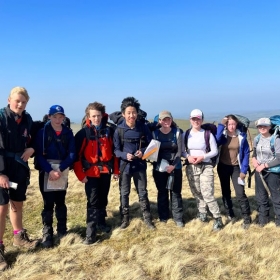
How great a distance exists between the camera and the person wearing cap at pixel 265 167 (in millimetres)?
7133

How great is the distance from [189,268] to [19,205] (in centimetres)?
384

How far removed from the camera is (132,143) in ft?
23.3

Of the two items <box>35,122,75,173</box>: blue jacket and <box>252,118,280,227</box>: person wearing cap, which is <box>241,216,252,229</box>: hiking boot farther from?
<box>35,122,75,173</box>: blue jacket

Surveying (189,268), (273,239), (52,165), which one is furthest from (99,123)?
(273,239)

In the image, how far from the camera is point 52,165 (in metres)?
6.28

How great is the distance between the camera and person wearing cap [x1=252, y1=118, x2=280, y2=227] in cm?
713

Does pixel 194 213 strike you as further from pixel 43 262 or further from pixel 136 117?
pixel 43 262

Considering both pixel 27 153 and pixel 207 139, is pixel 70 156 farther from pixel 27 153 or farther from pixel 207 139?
pixel 207 139

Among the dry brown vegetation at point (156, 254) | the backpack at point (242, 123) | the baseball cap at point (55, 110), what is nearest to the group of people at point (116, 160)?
the baseball cap at point (55, 110)

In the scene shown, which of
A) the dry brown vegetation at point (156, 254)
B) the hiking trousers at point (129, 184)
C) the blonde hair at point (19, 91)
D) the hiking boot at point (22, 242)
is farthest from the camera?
the hiking trousers at point (129, 184)

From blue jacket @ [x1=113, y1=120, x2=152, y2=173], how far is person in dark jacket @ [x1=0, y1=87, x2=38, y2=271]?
2.07 meters

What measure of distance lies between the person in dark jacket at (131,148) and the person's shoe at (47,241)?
6.13 feet

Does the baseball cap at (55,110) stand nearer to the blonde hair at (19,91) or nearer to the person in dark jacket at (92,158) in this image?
the blonde hair at (19,91)

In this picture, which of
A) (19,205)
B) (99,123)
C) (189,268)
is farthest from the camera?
(99,123)
